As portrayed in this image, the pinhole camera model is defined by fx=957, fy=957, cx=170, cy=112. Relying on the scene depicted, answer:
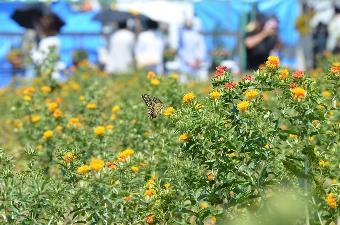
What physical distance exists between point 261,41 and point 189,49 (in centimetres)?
124

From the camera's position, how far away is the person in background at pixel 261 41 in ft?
48.4

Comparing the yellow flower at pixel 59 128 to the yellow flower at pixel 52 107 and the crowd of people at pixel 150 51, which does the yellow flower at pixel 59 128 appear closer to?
the yellow flower at pixel 52 107

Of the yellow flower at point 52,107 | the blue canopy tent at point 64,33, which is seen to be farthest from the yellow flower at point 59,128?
the blue canopy tent at point 64,33

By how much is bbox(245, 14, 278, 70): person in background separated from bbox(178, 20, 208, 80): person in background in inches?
33.1

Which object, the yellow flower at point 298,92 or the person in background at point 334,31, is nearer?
the yellow flower at point 298,92

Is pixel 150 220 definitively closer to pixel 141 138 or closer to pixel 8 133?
pixel 141 138

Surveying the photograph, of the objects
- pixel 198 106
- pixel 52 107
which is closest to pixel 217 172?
pixel 198 106

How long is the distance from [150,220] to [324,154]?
2.98ft

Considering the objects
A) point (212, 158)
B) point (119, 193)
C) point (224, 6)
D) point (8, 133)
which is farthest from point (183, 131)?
point (224, 6)

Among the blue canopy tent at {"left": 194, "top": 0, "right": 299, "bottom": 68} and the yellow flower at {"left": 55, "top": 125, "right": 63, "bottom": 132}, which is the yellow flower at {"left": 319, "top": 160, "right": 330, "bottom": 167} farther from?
the blue canopy tent at {"left": 194, "top": 0, "right": 299, "bottom": 68}

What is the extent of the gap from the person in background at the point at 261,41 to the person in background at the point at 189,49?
2.76 feet

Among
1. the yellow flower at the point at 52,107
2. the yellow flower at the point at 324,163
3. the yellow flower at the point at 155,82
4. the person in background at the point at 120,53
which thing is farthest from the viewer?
the person in background at the point at 120,53

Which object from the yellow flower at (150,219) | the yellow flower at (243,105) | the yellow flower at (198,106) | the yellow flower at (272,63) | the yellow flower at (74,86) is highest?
the yellow flower at (272,63)

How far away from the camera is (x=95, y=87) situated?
709cm
